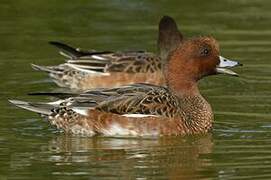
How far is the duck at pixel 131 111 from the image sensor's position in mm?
12789

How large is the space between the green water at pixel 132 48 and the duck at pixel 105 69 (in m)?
0.27

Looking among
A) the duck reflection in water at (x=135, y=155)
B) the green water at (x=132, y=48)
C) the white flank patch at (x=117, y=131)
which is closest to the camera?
the duck reflection in water at (x=135, y=155)

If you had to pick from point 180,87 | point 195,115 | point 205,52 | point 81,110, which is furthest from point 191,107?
point 81,110

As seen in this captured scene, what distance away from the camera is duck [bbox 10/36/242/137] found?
42.0ft

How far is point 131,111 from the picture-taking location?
42.0 feet

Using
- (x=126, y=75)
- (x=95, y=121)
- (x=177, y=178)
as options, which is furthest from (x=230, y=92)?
(x=177, y=178)

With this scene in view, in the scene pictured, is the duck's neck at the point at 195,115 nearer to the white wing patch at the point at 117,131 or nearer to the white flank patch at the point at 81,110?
the white wing patch at the point at 117,131

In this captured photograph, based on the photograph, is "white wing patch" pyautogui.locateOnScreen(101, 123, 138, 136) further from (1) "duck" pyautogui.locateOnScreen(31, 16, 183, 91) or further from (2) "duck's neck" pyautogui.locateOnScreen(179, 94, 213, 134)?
(1) "duck" pyautogui.locateOnScreen(31, 16, 183, 91)

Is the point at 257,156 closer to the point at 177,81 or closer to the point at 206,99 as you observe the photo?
the point at 177,81

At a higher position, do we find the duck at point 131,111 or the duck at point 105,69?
the duck at point 105,69

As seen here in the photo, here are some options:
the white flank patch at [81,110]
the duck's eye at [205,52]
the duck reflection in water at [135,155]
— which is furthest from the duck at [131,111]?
the duck's eye at [205,52]

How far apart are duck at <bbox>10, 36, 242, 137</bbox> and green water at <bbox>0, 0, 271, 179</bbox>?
5.0 inches

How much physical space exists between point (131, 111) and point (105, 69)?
2.89 meters

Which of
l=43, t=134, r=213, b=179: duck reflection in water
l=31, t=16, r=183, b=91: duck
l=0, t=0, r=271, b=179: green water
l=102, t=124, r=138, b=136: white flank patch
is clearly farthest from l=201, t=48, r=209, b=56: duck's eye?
l=31, t=16, r=183, b=91: duck
